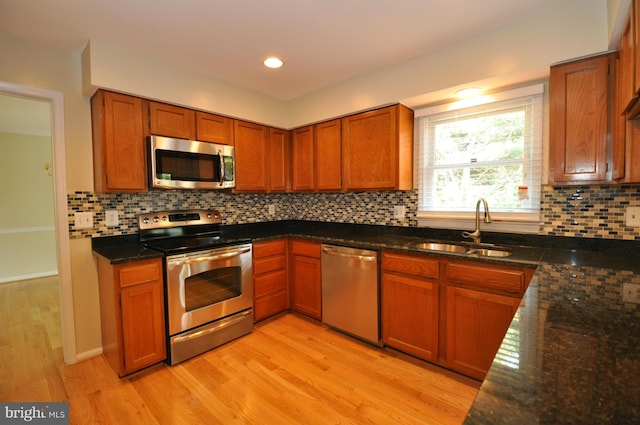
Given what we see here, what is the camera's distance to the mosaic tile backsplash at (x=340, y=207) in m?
1.90

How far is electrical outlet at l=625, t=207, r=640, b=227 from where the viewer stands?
5.91 feet

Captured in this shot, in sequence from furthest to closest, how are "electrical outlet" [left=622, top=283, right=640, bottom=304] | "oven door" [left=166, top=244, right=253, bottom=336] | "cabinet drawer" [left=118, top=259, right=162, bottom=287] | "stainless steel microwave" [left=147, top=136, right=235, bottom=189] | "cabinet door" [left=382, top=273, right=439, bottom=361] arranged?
"stainless steel microwave" [left=147, top=136, right=235, bottom=189] → "oven door" [left=166, top=244, right=253, bottom=336] → "cabinet door" [left=382, top=273, right=439, bottom=361] → "cabinet drawer" [left=118, top=259, right=162, bottom=287] → "electrical outlet" [left=622, top=283, right=640, bottom=304]

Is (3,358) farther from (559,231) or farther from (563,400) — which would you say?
(559,231)

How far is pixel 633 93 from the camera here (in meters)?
1.28

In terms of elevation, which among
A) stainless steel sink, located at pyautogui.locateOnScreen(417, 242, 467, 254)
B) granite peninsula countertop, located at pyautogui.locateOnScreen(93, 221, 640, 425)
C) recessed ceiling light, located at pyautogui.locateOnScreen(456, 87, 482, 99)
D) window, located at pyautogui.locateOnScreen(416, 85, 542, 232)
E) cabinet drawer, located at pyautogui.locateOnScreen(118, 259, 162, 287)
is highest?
recessed ceiling light, located at pyautogui.locateOnScreen(456, 87, 482, 99)

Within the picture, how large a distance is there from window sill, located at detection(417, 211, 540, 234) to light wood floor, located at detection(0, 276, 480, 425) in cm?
114

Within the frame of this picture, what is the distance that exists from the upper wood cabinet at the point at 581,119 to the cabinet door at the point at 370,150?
3.67ft

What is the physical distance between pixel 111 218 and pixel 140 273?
A: 0.68 metres

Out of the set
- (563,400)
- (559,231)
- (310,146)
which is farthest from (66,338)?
(559,231)

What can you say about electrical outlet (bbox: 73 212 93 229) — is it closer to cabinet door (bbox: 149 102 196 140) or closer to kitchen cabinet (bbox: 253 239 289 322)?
cabinet door (bbox: 149 102 196 140)

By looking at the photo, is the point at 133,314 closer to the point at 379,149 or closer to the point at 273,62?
the point at 273,62

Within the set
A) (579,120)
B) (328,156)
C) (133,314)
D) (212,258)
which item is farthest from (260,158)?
(579,120)

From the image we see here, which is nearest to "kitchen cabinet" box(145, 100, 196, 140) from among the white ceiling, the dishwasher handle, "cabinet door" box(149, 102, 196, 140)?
"cabinet door" box(149, 102, 196, 140)

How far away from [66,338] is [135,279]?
2.76ft
